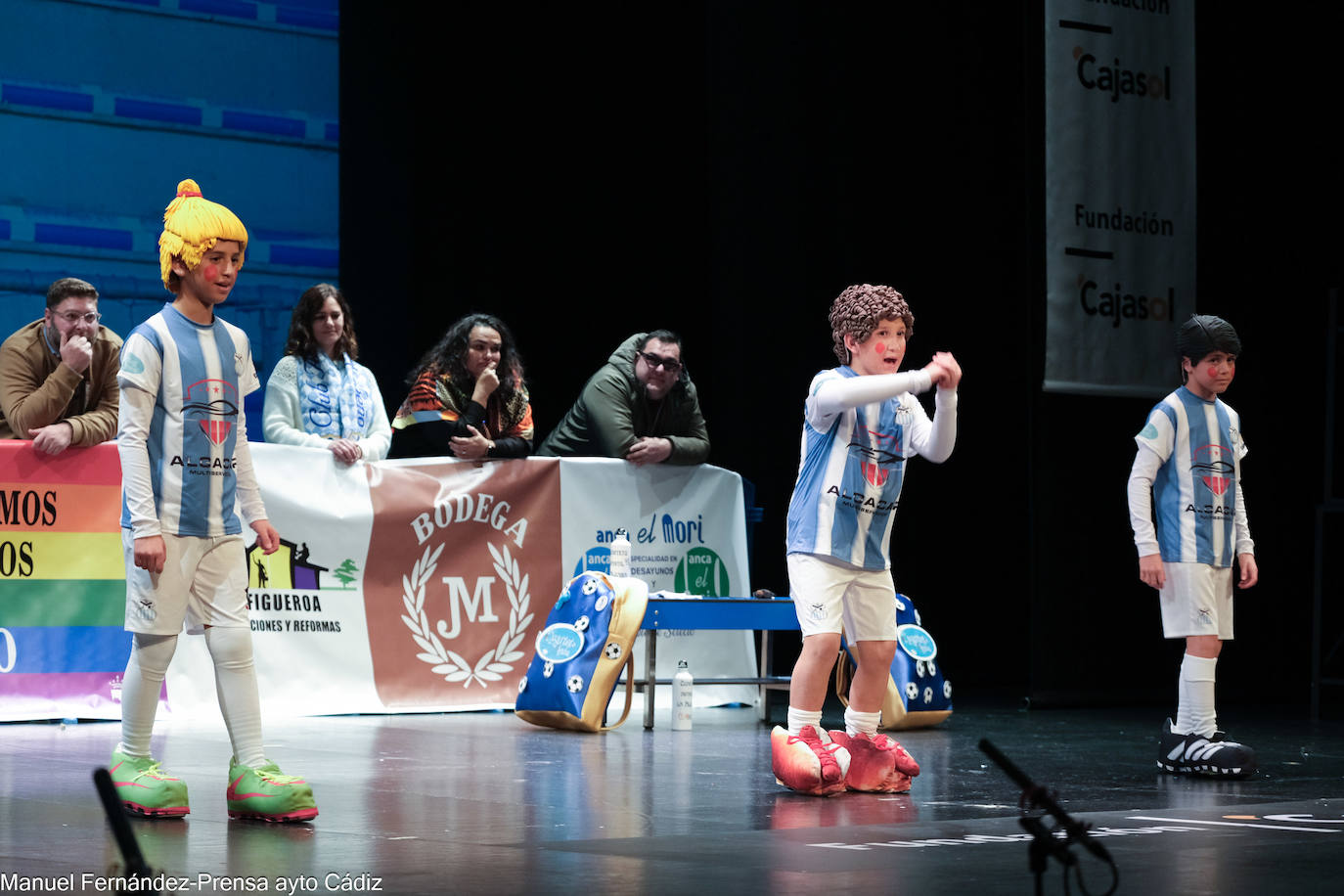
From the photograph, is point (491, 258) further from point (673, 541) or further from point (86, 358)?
point (86, 358)

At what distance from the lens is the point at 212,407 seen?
14.8 ft

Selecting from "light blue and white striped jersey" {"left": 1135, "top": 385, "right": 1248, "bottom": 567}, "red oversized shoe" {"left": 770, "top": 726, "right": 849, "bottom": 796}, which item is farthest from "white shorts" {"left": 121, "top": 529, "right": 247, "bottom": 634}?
"light blue and white striped jersey" {"left": 1135, "top": 385, "right": 1248, "bottom": 567}

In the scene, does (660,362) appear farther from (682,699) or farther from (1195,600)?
(1195,600)

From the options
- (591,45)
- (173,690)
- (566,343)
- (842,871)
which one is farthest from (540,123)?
(842,871)

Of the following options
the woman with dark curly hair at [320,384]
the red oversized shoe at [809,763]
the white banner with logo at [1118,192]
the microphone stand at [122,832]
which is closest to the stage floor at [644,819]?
the red oversized shoe at [809,763]

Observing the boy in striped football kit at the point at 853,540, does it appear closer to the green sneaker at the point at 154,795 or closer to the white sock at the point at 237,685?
the white sock at the point at 237,685

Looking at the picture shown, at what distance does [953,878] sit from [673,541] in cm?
544

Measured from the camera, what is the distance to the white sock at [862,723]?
527cm

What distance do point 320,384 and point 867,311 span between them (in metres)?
3.43

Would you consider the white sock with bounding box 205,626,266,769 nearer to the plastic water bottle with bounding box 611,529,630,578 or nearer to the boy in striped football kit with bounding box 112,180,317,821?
the boy in striped football kit with bounding box 112,180,317,821

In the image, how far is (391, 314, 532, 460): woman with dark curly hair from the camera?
814cm

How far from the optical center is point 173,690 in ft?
24.2

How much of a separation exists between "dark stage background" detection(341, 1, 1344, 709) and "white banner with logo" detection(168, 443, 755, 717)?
153 centimetres

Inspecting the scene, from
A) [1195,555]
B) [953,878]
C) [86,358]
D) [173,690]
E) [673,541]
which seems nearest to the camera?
[953,878]
